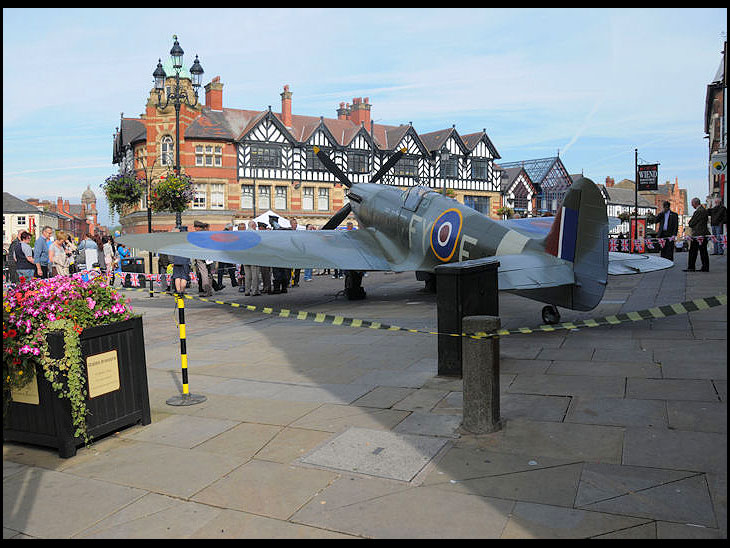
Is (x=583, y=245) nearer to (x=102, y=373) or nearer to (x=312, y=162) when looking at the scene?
(x=102, y=373)

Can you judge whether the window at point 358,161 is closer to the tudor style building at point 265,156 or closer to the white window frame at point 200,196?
the tudor style building at point 265,156

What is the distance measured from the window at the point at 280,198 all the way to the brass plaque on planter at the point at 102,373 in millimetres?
44288

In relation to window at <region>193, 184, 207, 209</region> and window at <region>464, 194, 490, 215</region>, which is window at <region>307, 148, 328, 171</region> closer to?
window at <region>193, 184, 207, 209</region>

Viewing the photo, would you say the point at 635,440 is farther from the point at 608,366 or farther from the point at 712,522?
Answer: the point at 608,366

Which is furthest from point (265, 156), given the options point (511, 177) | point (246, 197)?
point (511, 177)

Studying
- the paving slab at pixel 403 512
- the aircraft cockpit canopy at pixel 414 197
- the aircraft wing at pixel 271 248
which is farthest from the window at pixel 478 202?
the paving slab at pixel 403 512

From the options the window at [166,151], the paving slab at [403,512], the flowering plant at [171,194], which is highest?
the window at [166,151]

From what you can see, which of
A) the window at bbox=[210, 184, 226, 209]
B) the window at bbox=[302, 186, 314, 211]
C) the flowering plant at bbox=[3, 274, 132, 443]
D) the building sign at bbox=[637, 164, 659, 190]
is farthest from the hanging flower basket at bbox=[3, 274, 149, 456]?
the window at bbox=[302, 186, 314, 211]

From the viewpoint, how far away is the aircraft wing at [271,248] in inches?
498

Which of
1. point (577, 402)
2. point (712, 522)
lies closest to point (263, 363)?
point (577, 402)

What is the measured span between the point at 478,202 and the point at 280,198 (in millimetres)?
22062

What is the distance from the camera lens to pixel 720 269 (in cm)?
1656

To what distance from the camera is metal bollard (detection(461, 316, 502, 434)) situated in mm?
4906

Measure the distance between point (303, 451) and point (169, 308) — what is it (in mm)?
10500
